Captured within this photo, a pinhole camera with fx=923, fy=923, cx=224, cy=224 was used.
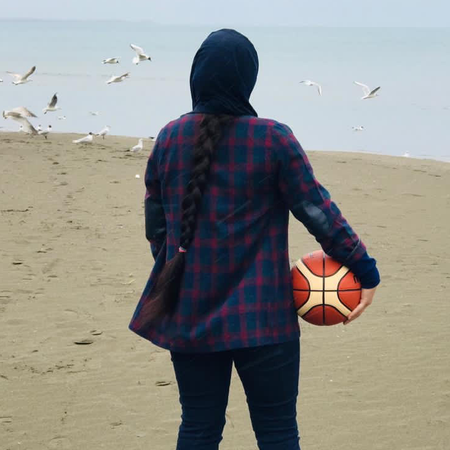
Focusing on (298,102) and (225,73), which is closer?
(225,73)

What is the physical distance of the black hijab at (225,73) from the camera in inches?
108

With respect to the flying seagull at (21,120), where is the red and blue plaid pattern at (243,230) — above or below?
above

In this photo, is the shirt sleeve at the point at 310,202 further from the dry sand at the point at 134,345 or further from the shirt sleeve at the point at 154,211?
the dry sand at the point at 134,345

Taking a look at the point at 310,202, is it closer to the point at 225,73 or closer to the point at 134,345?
the point at 225,73

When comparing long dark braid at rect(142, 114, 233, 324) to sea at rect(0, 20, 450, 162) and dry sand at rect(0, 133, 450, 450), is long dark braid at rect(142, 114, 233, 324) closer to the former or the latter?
dry sand at rect(0, 133, 450, 450)

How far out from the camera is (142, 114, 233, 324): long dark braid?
272 cm

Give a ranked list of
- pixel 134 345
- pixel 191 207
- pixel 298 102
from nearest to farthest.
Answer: pixel 191 207 → pixel 134 345 → pixel 298 102

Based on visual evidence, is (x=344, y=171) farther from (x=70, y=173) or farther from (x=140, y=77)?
(x=140, y=77)

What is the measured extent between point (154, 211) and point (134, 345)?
2667 mm

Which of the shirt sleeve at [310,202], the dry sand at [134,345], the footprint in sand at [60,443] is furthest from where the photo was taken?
the dry sand at [134,345]

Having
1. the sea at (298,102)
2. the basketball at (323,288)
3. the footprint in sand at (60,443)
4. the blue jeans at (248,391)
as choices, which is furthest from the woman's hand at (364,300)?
the sea at (298,102)

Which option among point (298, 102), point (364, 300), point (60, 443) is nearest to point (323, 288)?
point (364, 300)

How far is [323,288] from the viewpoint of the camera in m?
2.96

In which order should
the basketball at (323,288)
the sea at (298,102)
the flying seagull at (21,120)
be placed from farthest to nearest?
the sea at (298,102), the flying seagull at (21,120), the basketball at (323,288)
